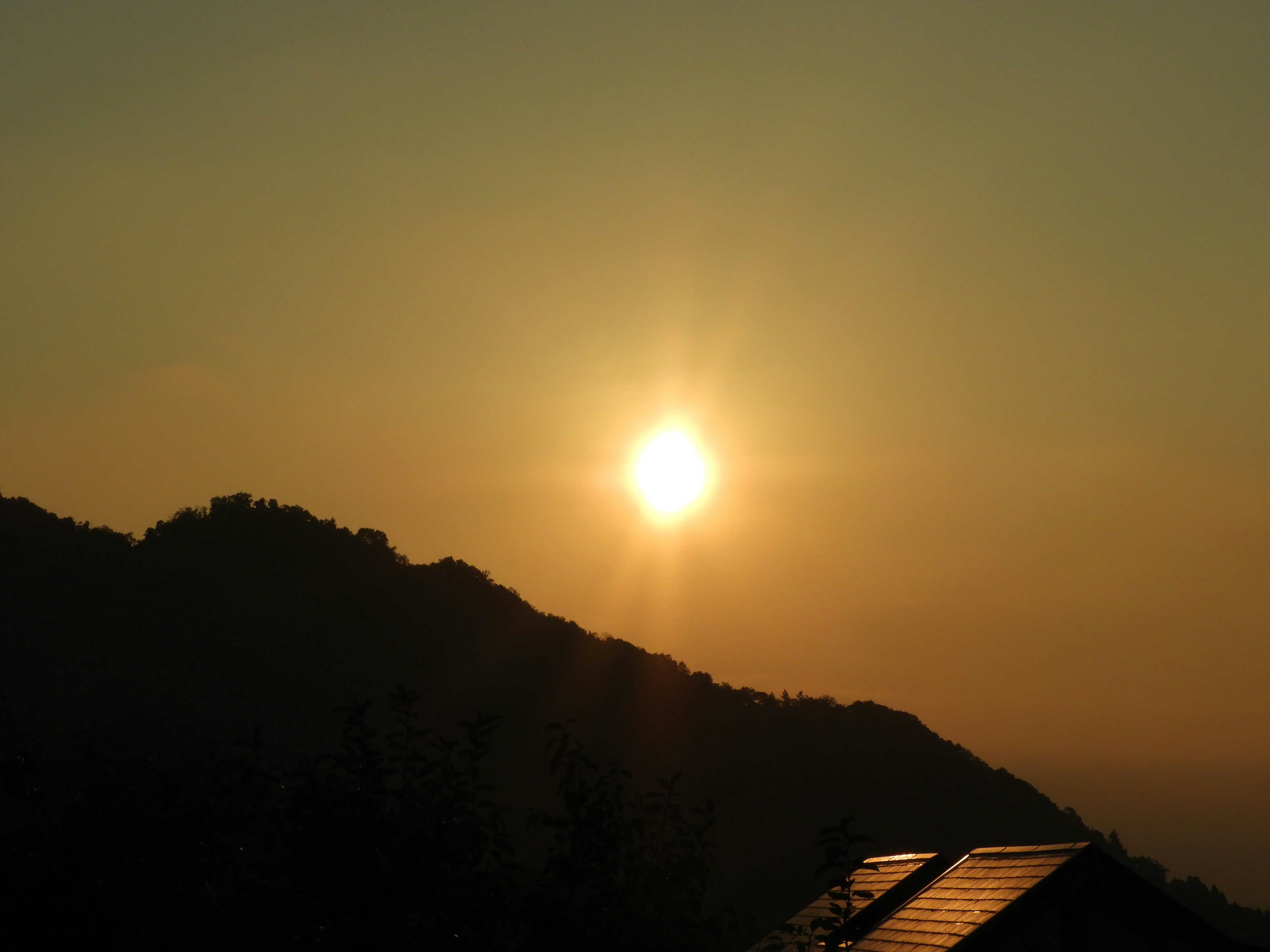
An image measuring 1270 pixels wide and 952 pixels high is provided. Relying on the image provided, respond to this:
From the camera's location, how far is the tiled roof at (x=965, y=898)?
43.8ft

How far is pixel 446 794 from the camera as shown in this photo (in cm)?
1270

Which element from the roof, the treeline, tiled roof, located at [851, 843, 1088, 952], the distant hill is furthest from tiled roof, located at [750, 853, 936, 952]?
the distant hill

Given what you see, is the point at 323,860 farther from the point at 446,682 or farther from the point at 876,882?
the point at 446,682

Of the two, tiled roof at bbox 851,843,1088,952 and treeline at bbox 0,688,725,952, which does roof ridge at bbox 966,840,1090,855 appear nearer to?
tiled roof at bbox 851,843,1088,952

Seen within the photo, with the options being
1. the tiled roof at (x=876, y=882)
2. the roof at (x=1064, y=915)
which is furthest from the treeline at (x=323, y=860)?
the tiled roof at (x=876, y=882)

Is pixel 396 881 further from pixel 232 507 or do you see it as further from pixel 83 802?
pixel 232 507

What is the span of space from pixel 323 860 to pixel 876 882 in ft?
40.1

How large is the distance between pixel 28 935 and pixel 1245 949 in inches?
502

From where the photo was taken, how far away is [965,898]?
47.7ft

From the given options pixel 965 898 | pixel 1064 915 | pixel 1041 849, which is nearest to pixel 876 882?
pixel 965 898

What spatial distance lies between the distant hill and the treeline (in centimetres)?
5591

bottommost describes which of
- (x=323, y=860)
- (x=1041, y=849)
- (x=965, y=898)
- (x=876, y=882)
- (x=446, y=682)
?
(x=323, y=860)

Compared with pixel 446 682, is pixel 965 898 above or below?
below

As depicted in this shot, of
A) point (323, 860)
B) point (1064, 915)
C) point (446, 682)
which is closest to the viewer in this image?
point (323, 860)
